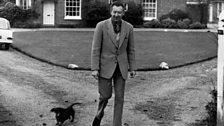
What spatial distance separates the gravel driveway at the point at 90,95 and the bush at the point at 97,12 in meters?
19.4

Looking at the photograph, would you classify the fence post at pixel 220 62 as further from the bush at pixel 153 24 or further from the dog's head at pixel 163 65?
the bush at pixel 153 24

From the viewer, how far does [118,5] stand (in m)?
6.93

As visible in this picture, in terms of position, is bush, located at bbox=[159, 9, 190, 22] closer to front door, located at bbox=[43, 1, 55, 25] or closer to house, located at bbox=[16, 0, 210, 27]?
house, located at bbox=[16, 0, 210, 27]

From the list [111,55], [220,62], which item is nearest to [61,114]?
[111,55]

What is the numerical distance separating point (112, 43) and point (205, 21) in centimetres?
3275

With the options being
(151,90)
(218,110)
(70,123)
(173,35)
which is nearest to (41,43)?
(173,35)

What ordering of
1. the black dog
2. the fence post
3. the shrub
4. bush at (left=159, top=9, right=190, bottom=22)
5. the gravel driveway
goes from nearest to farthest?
the fence post < the black dog < the gravel driveway < the shrub < bush at (left=159, top=9, right=190, bottom=22)

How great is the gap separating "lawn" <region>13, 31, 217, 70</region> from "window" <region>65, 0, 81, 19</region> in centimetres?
1102

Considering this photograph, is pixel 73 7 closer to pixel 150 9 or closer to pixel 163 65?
pixel 150 9

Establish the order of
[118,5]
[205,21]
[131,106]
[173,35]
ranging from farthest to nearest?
1. [205,21]
2. [173,35]
3. [131,106]
4. [118,5]


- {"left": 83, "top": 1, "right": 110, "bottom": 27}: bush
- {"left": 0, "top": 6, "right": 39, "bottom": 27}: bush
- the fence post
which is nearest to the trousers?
the fence post

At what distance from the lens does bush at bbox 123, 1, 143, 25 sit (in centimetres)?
3691

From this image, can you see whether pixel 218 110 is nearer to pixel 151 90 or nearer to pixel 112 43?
pixel 112 43

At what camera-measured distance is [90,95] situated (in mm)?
11273
